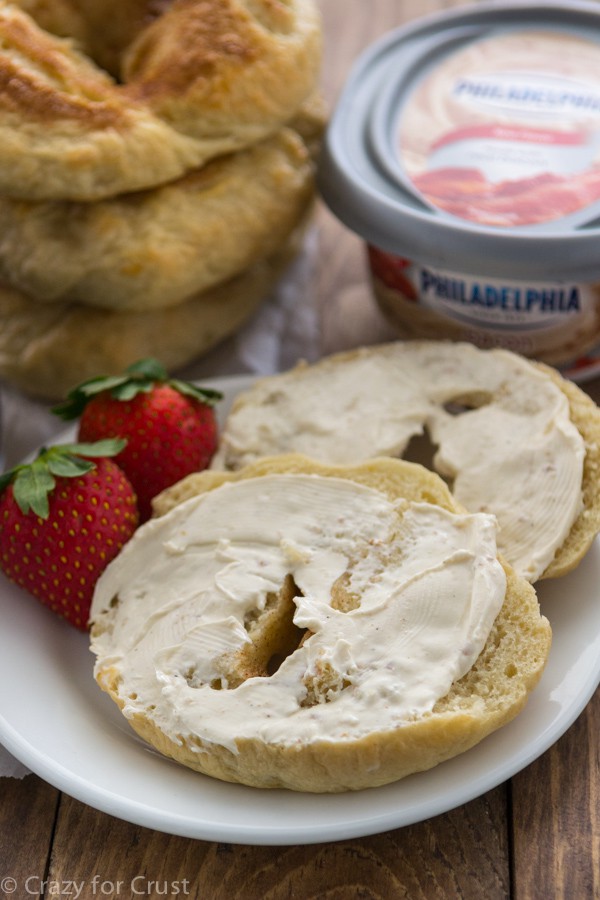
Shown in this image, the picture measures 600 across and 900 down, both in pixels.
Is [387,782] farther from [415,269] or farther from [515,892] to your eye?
[415,269]

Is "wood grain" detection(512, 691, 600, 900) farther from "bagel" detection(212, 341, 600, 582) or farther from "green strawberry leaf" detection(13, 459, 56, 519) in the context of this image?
"green strawberry leaf" detection(13, 459, 56, 519)

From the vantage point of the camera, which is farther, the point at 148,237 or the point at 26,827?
the point at 148,237

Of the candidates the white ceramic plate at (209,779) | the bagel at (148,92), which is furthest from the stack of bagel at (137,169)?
the white ceramic plate at (209,779)

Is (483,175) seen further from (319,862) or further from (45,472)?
(319,862)

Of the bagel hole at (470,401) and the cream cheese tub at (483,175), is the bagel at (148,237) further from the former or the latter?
the bagel hole at (470,401)

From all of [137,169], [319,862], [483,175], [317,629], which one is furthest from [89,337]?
[319,862]

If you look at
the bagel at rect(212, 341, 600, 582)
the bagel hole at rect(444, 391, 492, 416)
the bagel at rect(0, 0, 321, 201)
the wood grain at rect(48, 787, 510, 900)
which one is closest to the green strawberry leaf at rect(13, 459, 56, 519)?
the bagel at rect(212, 341, 600, 582)
